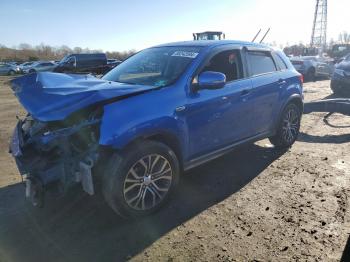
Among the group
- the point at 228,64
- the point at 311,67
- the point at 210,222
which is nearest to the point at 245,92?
the point at 228,64

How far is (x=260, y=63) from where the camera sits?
5250 millimetres

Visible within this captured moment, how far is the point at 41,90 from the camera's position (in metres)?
3.69

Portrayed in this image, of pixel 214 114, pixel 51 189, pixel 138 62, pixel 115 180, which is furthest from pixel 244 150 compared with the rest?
pixel 51 189

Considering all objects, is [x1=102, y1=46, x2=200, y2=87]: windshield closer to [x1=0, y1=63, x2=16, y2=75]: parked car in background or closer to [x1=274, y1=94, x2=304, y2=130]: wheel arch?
[x1=274, y1=94, x2=304, y2=130]: wheel arch

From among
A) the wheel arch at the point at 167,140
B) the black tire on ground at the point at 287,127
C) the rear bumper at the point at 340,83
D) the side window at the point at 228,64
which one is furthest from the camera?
the rear bumper at the point at 340,83

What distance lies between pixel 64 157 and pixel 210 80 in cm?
188

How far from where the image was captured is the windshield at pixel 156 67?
162 inches

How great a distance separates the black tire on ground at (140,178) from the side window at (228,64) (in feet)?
4.73

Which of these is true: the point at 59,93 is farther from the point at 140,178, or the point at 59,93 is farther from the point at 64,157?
the point at 140,178

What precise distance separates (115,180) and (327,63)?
21056 millimetres

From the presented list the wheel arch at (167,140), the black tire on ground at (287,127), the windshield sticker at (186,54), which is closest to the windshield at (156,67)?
the windshield sticker at (186,54)

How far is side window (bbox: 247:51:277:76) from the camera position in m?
5.04

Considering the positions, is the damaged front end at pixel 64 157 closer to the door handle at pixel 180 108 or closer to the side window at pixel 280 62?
the door handle at pixel 180 108

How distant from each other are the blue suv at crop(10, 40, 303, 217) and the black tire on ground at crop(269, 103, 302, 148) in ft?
2.87
